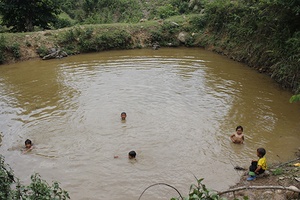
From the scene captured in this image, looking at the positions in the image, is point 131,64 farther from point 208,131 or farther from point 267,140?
point 267,140

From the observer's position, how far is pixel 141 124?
9.95 metres

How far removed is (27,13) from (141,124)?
48.5ft

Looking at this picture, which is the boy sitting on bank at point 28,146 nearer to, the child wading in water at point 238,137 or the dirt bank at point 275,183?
the dirt bank at point 275,183

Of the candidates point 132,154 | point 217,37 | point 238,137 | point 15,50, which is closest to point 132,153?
point 132,154

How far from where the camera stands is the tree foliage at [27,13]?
63.3 feet

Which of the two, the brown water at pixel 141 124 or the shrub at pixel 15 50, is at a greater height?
the shrub at pixel 15 50

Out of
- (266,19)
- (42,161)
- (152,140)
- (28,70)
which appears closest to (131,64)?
(28,70)

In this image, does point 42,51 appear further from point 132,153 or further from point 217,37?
point 132,153

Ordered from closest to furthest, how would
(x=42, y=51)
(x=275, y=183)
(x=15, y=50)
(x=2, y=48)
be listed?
(x=275, y=183)
(x=2, y=48)
(x=15, y=50)
(x=42, y=51)

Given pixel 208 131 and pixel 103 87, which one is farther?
pixel 103 87

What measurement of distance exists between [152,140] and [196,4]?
19296mm

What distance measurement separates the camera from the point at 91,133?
9414 millimetres

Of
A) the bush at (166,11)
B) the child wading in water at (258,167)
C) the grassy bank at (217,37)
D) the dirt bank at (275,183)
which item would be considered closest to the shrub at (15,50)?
the grassy bank at (217,37)

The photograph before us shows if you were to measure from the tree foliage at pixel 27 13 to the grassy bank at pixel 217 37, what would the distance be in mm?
1683
